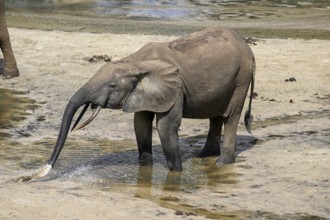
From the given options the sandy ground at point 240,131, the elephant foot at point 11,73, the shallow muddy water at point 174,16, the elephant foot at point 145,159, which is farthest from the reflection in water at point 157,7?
the elephant foot at point 145,159

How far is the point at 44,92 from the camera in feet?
46.8

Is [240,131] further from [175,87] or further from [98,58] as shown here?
[98,58]

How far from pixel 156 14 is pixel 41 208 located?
46.4ft

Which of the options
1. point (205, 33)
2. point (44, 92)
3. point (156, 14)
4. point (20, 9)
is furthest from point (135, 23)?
point (205, 33)

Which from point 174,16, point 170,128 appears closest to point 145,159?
point 170,128

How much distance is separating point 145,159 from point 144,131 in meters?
0.35

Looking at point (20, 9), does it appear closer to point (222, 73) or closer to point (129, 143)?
point (129, 143)

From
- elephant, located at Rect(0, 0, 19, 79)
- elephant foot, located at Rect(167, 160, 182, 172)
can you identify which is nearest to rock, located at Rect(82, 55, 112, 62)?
elephant, located at Rect(0, 0, 19, 79)

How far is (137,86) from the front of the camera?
985cm

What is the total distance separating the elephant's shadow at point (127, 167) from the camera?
32.9 ft

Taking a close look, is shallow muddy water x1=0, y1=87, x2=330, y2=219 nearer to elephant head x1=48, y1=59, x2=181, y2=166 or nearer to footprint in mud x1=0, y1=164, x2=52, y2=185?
footprint in mud x1=0, y1=164, x2=52, y2=185

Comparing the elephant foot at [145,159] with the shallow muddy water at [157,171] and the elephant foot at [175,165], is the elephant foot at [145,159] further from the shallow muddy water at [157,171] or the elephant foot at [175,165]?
the elephant foot at [175,165]

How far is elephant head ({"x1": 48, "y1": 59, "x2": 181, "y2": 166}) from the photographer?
9656mm

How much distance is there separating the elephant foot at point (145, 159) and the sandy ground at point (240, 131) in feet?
2.98
